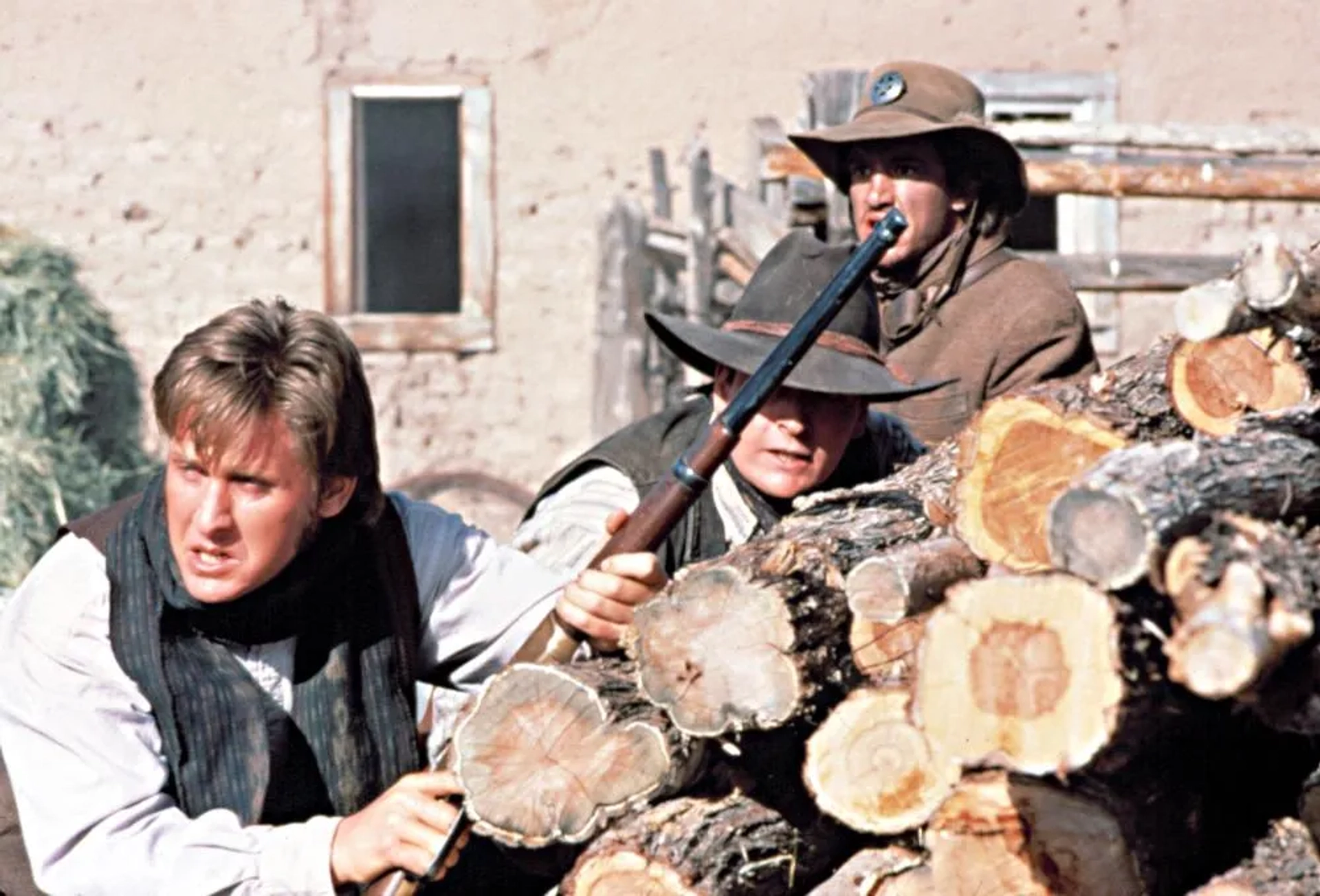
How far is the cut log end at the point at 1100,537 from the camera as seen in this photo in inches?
115

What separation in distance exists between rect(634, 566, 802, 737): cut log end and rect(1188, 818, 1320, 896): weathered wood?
0.64 m

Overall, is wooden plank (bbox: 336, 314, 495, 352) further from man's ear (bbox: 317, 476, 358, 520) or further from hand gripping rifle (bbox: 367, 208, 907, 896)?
hand gripping rifle (bbox: 367, 208, 907, 896)

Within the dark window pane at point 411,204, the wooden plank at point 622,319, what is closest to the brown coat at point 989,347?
the wooden plank at point 622,319

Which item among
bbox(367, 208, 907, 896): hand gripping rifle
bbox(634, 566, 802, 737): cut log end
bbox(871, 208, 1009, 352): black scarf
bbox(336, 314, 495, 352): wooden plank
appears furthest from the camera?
bbox(336, 314, 495, 352): wooden plank

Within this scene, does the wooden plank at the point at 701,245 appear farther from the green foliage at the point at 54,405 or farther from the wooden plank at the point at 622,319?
the green foliage at the point at 54,405

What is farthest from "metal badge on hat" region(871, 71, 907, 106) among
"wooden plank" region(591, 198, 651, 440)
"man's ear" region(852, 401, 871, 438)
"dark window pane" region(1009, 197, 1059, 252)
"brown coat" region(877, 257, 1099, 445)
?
"dark window pane" region(1009, 197, 1059, 252)

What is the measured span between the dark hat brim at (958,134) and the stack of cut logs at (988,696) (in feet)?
5.55

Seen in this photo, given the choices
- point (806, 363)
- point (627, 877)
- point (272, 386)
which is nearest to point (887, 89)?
point (806, 363)

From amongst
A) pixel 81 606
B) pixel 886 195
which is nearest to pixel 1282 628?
pixel 81 606

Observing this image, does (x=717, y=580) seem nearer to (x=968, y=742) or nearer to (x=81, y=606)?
(x=968, y=742)

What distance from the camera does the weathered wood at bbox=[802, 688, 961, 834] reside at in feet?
11.2

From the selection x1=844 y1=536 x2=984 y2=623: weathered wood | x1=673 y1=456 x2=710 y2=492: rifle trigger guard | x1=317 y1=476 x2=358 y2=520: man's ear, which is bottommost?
x1=844 y1=536 x2=984 y2=623: weathered wood

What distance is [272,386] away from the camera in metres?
3.69

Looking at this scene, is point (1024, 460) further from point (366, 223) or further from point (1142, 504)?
point (366, 223)
